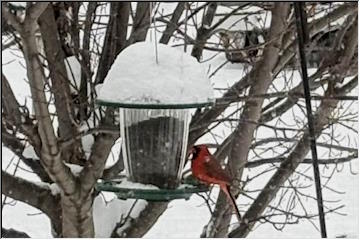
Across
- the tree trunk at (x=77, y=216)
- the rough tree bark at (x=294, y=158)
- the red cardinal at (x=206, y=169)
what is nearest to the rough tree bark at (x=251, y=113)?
the rough tree bark at (x=294, y=158)

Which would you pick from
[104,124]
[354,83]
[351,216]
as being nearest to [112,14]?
[104,124]

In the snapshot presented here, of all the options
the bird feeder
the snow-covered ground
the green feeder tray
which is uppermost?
the bird feeder

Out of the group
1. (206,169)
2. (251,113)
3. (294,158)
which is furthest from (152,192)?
(294,158)

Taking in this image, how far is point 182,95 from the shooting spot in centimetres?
144

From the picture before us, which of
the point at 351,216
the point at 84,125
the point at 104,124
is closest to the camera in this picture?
the point at 104,124

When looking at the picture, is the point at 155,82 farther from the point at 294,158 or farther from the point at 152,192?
the point at 294,158

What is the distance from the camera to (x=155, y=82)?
4.73ft

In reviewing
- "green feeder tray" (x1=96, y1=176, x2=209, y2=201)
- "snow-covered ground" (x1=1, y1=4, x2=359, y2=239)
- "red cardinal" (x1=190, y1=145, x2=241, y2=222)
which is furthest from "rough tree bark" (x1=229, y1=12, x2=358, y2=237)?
"snow-covered ground" (x1=1, y1=4, x2=359, y2=239)

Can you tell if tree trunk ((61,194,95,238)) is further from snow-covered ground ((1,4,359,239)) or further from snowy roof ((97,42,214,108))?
snow-covered ground ((1,4,359,239))

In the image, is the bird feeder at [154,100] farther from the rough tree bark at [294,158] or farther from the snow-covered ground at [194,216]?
the snow-covered ground at [194,216]

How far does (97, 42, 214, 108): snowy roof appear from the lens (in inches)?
56.3

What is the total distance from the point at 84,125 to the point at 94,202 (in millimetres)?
313

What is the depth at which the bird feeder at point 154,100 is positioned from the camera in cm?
144

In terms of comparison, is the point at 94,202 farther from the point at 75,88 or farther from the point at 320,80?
the point at 320,80
